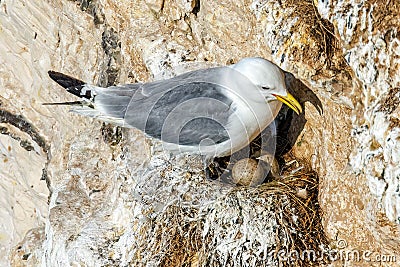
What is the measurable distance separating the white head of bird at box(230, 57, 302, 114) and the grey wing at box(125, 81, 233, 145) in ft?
0.78

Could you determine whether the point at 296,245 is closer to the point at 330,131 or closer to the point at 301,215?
the point at 301,215

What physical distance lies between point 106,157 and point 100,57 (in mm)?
972

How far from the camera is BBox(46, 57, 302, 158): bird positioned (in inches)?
160

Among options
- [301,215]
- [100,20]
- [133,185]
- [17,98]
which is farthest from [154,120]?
[17,98]

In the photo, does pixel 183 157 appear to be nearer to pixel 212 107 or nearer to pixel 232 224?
pixel 212 107

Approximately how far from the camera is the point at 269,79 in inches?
157

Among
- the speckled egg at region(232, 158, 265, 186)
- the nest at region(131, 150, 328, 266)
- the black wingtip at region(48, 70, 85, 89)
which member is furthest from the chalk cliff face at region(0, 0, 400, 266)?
the black wingtip at region(48, 70, 85, 89)

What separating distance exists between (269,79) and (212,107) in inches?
17.5

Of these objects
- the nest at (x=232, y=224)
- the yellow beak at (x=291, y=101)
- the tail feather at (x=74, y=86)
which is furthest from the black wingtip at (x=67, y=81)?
the yellow beak at (x=291, y=101)

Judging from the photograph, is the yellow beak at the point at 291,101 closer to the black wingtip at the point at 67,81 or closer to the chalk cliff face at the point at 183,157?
the chalk cliff face at the point at 183,157

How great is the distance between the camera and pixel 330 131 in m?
3.87

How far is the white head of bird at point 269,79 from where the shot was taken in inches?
157

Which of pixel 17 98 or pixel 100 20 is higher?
pixel 100 20

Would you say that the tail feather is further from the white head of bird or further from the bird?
the white head of bird
